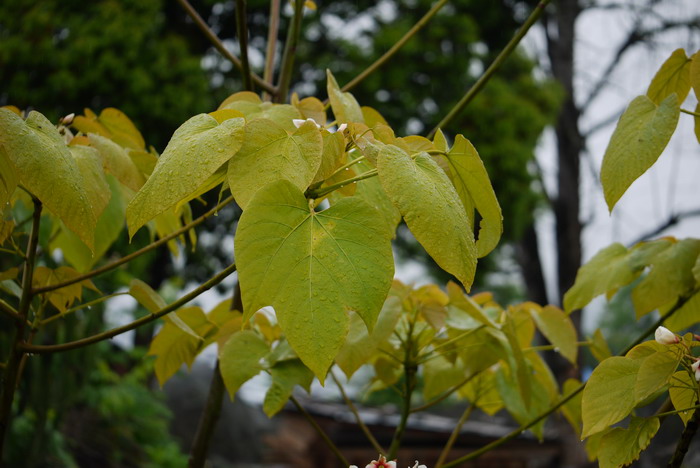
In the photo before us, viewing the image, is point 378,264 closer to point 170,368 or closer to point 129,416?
point 170,368

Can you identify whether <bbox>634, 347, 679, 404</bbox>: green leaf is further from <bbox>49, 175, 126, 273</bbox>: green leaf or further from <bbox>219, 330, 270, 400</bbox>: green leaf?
<bbox>49, 175, 126, 273</bbox>: green leaf

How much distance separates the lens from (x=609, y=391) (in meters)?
0.67

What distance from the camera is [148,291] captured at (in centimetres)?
80

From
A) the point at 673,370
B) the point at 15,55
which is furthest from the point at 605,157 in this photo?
the point at 15,55

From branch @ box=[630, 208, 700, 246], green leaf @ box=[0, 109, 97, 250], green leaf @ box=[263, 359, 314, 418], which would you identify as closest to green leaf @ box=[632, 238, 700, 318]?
green leaf @ box=[263, 359, 314, 418]

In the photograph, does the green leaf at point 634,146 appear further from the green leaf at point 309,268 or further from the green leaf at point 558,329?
the green leaf at point 558,329

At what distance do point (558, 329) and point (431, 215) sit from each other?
1.95 ft

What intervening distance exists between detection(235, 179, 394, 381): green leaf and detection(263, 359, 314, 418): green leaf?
355 millimetres

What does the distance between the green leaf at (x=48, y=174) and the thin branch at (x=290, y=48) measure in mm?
441

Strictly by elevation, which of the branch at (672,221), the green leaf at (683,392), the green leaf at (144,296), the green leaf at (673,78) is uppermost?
the green leaf at (673,78)

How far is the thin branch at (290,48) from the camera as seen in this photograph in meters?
0.95

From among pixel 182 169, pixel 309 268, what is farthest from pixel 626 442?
pixel 182 169

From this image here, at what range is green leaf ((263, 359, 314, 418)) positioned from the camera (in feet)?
2.80

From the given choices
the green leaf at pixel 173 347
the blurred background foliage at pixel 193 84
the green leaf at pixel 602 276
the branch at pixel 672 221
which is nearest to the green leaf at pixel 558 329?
the green leaf at pixel 602 276
